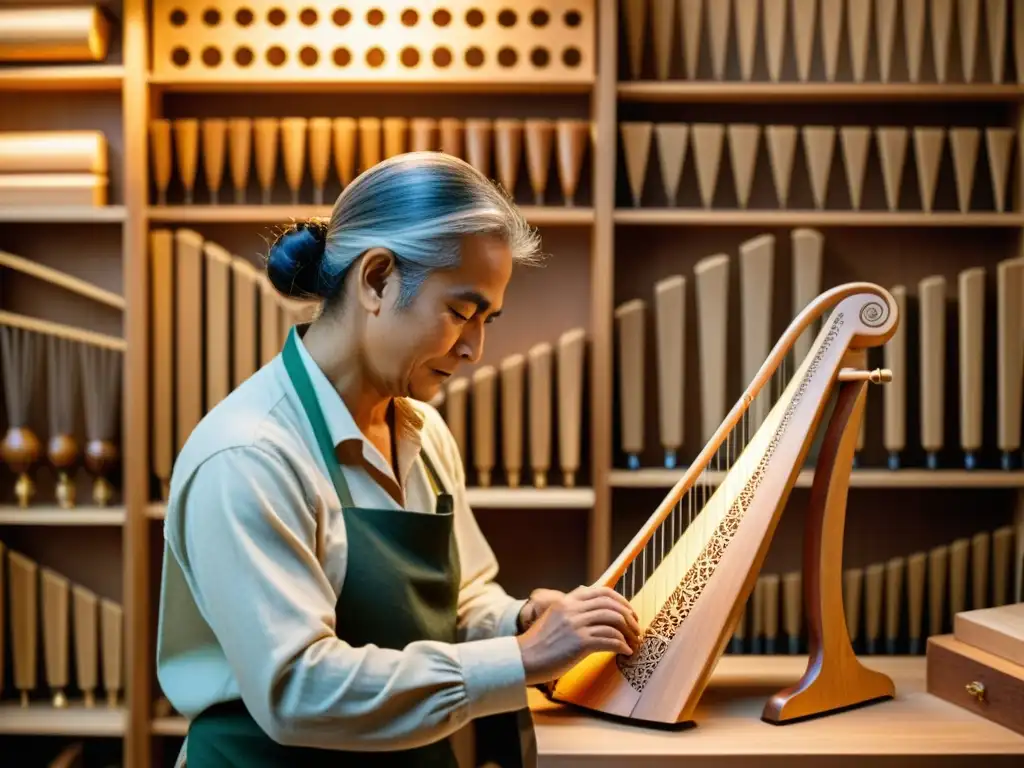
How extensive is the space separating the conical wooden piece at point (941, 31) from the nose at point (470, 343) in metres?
1.82

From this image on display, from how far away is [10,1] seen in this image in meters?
2.80

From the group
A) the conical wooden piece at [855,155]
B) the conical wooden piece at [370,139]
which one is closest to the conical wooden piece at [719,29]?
the conical wooden piece at [855,155]

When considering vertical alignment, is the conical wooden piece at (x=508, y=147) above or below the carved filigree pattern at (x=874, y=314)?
above

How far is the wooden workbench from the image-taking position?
1.42 m

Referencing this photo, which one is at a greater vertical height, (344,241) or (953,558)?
(344,241)

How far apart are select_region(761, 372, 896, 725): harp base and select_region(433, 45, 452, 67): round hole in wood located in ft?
5.14

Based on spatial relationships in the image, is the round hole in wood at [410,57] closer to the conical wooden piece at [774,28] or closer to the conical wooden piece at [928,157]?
the conical wooden piece at [774,28]

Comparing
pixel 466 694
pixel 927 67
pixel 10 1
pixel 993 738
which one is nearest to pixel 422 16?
pixel 10 1

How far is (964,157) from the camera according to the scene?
2771 mm

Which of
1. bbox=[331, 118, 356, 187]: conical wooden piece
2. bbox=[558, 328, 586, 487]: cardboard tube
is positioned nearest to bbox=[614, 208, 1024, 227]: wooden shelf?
bbox=[558, 328, 586, 487]: cardboard tube

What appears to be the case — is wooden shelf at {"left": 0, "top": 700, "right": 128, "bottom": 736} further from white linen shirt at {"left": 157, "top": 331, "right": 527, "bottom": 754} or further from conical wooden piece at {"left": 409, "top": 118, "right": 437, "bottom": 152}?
conical wooden piece at {"left": 409, "top": 118, "right": 437, "bottom": 152}

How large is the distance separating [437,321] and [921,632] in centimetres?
201

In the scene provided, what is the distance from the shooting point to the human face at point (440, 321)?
145 centimetres

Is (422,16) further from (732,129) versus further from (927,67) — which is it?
(927,67)
